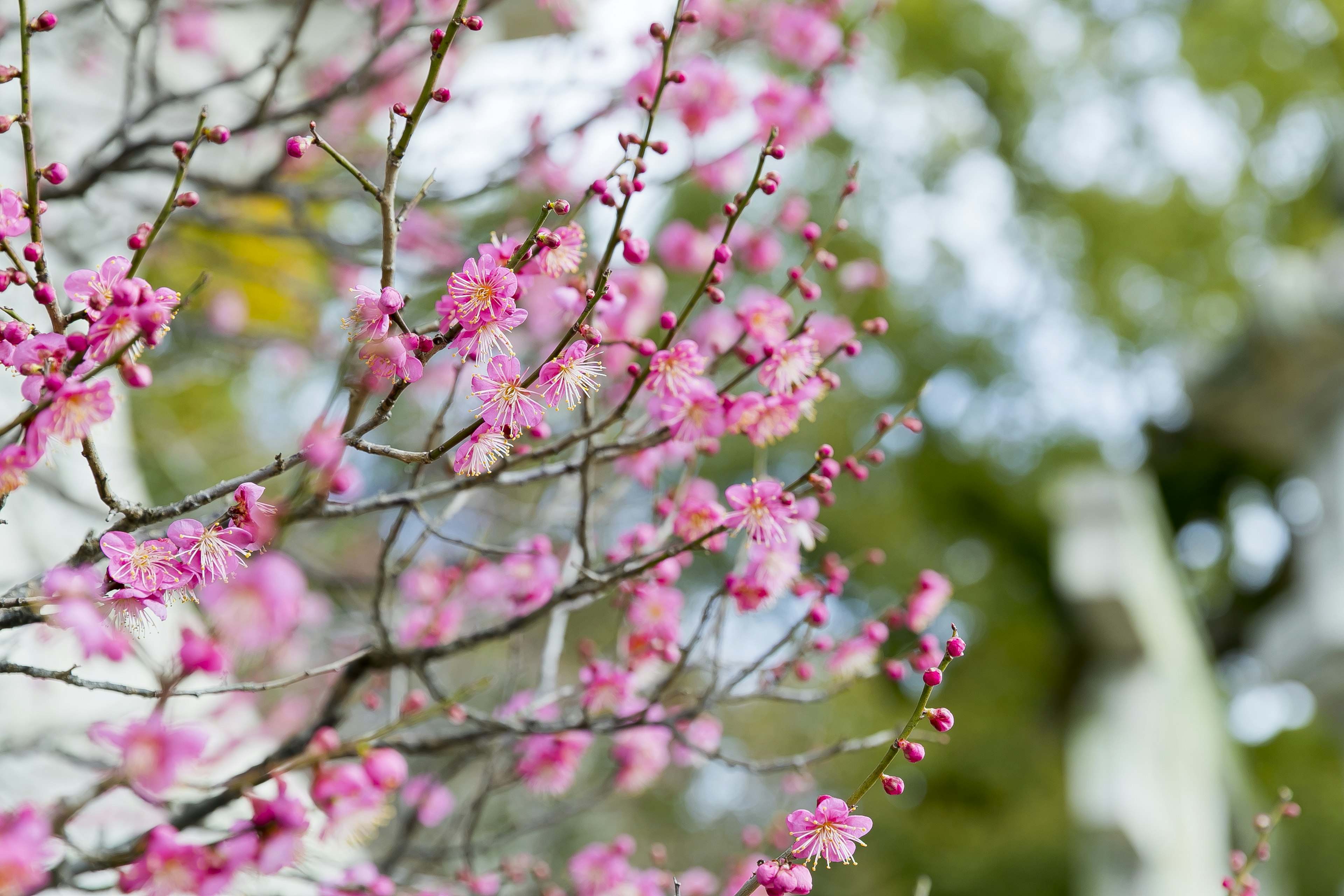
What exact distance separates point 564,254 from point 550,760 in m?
0.76

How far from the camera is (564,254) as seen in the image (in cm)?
95

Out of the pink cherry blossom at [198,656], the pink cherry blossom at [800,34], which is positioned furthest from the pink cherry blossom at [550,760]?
the pink cherry blossom at [800,34]

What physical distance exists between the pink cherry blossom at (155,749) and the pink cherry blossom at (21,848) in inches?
2.4

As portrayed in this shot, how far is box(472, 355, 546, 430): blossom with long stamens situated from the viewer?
2.78ft

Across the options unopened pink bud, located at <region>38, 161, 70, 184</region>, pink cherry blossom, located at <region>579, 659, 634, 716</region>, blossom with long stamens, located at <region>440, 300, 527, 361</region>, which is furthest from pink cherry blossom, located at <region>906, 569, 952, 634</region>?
unopened pink bud, located at <region>38, 161, 70, 184</region>

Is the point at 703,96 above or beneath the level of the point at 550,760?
above

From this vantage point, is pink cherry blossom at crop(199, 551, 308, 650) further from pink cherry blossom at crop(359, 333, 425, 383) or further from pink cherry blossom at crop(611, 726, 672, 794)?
pink cherry blossom at crop(611, 726, 672, 794)

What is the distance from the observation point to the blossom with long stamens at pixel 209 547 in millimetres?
791

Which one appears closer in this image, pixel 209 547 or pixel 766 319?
pixel 209 547

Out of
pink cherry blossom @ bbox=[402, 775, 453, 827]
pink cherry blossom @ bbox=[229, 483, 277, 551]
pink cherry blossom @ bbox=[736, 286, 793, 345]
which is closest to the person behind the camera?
pink cherry blossom @ bbox=[229, 483, 277, 551]

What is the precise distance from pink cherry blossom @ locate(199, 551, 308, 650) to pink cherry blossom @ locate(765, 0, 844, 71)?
1715mm

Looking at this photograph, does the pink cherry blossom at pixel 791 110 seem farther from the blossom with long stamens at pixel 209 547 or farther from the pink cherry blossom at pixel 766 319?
the blossom with long stamens at pixel 209 547

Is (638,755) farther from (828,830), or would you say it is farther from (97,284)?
(97,284)

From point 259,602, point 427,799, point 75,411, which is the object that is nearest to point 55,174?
point 75,411
